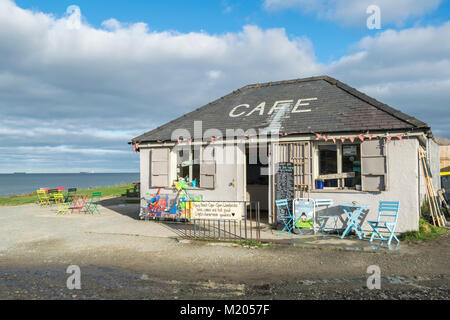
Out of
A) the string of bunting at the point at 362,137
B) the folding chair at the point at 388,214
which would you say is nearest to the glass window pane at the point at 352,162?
the string of bunting at the point at 362,137

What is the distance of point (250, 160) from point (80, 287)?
9455mm

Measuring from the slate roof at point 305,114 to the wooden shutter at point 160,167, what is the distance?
51 centimetres

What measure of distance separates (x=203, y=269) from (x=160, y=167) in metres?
6.15

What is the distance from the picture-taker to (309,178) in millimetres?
9508

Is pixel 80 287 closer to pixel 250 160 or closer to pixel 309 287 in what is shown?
pixel 309 287

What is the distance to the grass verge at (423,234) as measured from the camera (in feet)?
26.7

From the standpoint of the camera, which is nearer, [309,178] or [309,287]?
[309,287]

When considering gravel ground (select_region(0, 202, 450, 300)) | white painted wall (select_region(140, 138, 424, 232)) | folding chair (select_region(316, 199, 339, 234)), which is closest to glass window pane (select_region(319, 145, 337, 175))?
white painted wall (select_region(140, 138, 424, 232))

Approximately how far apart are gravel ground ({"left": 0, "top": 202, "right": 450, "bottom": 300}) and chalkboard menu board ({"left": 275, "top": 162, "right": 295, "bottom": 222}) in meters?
2.37

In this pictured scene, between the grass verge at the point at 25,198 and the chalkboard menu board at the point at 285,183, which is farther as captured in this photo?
the grass verge at the point at 25,198

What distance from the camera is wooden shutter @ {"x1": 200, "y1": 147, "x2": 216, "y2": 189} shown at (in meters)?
11.0

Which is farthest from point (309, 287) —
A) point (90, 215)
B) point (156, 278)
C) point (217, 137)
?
point (90, 215)

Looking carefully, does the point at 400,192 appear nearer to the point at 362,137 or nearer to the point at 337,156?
the point at 362,137

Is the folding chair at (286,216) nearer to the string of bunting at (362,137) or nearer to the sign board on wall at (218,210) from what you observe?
the sign board on wall at (218,210)
